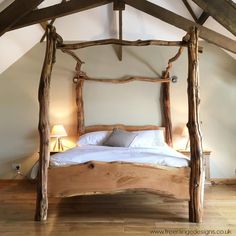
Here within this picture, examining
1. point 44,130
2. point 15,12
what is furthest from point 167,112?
point 15,12

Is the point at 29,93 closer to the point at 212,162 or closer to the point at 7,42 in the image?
the point at 7,42

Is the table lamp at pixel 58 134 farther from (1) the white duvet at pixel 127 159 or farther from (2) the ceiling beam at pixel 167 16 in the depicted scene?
(2) the ceiling beam at pixel 167 16

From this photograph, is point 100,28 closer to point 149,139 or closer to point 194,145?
point 149,139

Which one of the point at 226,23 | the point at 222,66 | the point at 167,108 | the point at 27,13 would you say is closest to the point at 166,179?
the point at 226,23

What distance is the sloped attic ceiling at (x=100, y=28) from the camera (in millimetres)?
4727

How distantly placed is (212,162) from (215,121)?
0.80 meters

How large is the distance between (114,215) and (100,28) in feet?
11.2

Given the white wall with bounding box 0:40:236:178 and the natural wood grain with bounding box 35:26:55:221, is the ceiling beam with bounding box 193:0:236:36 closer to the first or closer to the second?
the natural wood grain with bounding box 35:26:55:221

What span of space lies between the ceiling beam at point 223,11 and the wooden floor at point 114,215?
2.34 m

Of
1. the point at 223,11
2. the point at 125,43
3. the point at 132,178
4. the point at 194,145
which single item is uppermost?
the point at 223,11

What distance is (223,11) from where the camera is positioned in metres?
3.39

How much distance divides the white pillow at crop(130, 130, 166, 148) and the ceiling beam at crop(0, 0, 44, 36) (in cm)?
262

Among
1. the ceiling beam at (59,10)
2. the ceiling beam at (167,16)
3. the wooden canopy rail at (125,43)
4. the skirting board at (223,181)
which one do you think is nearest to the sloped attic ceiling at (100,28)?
the ceiling beam at (167,16)

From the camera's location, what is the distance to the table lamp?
5.23 metres
